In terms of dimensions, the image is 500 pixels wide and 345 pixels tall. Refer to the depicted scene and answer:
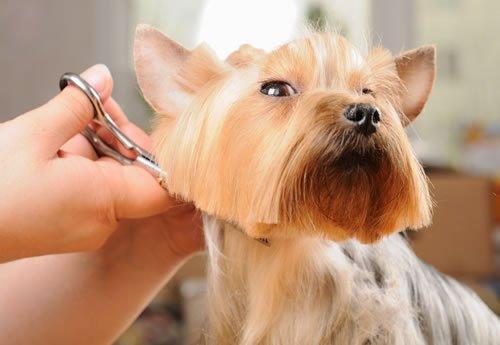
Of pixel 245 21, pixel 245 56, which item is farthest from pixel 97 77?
pixel 245 21

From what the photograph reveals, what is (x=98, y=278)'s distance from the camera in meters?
0.89

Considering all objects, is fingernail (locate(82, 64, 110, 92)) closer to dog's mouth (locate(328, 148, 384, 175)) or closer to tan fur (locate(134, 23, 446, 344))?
tan fur (locate(134, 23, 446, 344))

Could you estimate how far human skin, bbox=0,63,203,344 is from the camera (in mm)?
849

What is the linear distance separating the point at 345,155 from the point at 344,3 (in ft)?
8.26

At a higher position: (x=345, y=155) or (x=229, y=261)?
(x=345, y=155)

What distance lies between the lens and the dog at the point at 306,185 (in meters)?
0.57

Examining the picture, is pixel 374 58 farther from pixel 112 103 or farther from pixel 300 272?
pixel 112 103

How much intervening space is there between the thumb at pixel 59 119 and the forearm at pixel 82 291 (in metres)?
0.23

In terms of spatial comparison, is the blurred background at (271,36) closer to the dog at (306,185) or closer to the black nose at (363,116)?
the dog at (306,185)

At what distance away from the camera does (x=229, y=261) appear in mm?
723

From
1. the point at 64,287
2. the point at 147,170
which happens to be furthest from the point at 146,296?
the point at 147,170

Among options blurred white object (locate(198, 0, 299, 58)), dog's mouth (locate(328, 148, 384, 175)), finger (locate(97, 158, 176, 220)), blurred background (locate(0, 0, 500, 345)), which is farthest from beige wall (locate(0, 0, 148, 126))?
dog's mouth (locate(328, 148, 384, 175))

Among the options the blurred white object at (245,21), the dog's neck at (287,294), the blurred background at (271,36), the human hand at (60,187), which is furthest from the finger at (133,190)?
the blurred background at (271,36)

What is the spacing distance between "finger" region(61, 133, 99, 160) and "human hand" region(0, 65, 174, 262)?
2 centimetres
